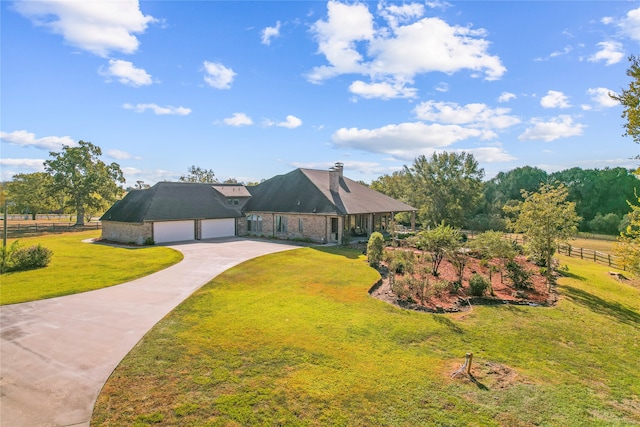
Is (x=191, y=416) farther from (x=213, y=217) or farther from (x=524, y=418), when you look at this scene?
(x=213, y=217)

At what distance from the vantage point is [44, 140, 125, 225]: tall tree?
1762 inches

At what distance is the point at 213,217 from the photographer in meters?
32.3

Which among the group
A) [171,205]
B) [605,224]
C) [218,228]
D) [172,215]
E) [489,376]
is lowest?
[489,376]

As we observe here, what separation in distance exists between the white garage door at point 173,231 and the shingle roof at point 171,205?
547 millimetres

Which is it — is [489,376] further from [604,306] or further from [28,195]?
[28,195]

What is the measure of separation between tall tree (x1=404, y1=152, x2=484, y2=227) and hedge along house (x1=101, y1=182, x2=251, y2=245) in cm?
2492

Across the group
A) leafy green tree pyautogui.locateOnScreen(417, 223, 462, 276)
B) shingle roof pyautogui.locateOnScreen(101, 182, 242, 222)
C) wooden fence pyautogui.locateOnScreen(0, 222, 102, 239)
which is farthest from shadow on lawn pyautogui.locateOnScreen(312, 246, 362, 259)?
wooden fence pyautogui.locateOnScreen(0, 222, 102, 239)

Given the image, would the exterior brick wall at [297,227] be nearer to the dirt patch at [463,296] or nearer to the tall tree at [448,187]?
the dirt patch at [463,296]

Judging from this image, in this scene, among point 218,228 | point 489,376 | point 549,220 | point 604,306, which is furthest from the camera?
point 218,228

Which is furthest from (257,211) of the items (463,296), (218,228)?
(463,296)

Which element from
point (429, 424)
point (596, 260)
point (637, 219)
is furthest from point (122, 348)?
point (596, 260)

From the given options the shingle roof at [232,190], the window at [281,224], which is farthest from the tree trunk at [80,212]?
the window at [281,224]

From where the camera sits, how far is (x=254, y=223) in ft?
113

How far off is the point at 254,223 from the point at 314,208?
7795mm
